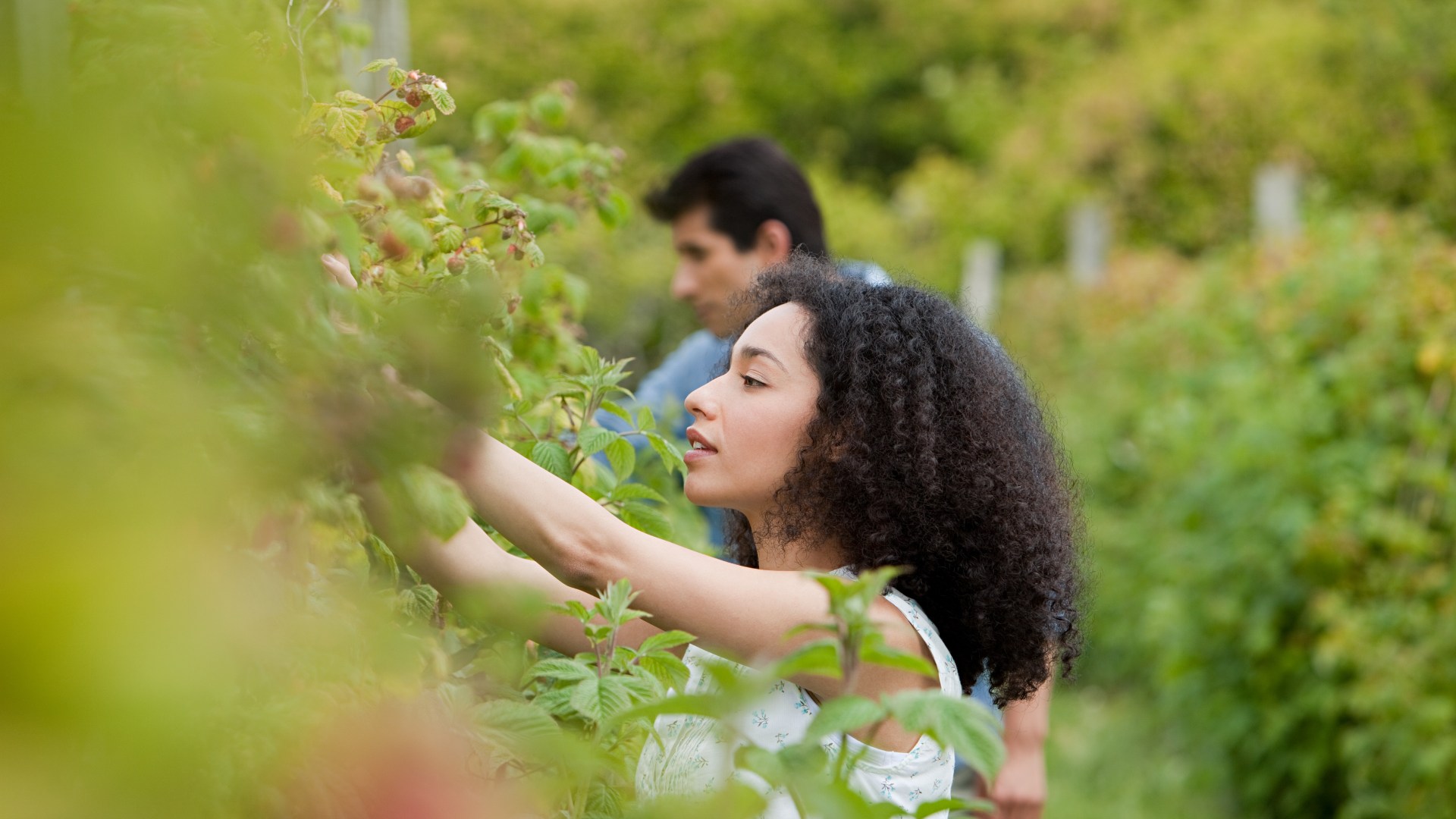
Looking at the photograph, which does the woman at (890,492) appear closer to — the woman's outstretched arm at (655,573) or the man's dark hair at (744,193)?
the woman's outstretched arm at (655,573)

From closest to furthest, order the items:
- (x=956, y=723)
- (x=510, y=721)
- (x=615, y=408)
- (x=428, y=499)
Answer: (x=428, y=499) → (x=956, y=723) → (x=510, y=721) → (x=615, y=408)

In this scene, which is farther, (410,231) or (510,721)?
(410,231)

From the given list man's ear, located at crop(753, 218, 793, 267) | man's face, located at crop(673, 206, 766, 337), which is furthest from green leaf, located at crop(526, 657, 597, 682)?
man's ear, located at crop(753, 218, 793, 267)

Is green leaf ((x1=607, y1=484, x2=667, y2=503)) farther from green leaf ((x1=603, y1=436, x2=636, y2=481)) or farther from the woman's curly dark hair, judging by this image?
the woman's curly dark hair

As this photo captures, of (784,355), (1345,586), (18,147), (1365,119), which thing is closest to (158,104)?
(18,147)

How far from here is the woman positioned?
1.62m

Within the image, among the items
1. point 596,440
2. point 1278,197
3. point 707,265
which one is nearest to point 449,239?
point 596,440

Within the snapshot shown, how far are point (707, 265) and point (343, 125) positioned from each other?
239 centimetres

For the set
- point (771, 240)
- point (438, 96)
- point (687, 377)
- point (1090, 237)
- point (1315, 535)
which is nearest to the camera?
point (438, 96)

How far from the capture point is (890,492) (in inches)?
67.5

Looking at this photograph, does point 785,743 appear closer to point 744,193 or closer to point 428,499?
point 428,499

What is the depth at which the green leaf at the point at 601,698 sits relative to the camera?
1.16 metres

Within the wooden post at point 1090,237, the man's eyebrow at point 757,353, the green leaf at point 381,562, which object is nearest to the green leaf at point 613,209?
the man's eyebrow at point 757,353

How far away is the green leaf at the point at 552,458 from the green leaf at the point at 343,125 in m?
0.43
